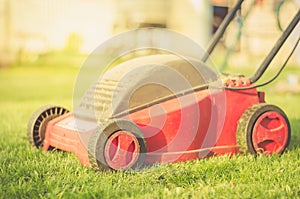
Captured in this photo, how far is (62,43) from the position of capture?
1244cm

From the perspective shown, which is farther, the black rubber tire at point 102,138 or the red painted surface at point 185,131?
the red painted surface at point 185,131

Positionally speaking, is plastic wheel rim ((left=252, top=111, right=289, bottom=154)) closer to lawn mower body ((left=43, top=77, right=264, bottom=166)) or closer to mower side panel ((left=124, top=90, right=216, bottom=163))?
lawn mower body ((left=43, top=77, right=264, bottom=166))

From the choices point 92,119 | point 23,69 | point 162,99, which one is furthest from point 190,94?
point 23,69

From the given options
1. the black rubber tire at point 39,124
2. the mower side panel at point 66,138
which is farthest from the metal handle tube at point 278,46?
the black rubber tire at point 39,124

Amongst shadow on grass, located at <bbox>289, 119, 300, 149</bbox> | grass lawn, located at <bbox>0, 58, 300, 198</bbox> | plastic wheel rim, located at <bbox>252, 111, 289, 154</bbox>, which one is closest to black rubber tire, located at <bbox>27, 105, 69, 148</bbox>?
grass lawn, located at <bbox>0, 58, 300, 198</bbox>

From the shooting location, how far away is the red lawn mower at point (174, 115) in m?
2.43

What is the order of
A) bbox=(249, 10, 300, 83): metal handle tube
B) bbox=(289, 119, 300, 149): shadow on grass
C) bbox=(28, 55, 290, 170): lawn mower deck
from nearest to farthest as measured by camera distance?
bbox=(28, 55, 290, 170): lawn mower deck
bbox=(249, 10, 300, 83): metal handle tube
bbox=(289, 119, 300, 149): shadow on grass

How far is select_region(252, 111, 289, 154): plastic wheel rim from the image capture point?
8.44 feet

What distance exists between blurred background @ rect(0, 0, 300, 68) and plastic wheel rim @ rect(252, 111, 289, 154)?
9.20 m

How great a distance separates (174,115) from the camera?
247cm

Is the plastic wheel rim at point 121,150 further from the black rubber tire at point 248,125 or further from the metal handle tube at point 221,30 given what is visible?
the metal handle tube at point 221,30

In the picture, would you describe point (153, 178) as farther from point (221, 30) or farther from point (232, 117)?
point (221, 30)

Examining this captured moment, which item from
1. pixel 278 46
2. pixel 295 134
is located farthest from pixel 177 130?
pixel 295 134

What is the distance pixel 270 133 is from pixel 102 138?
93 centimetres
